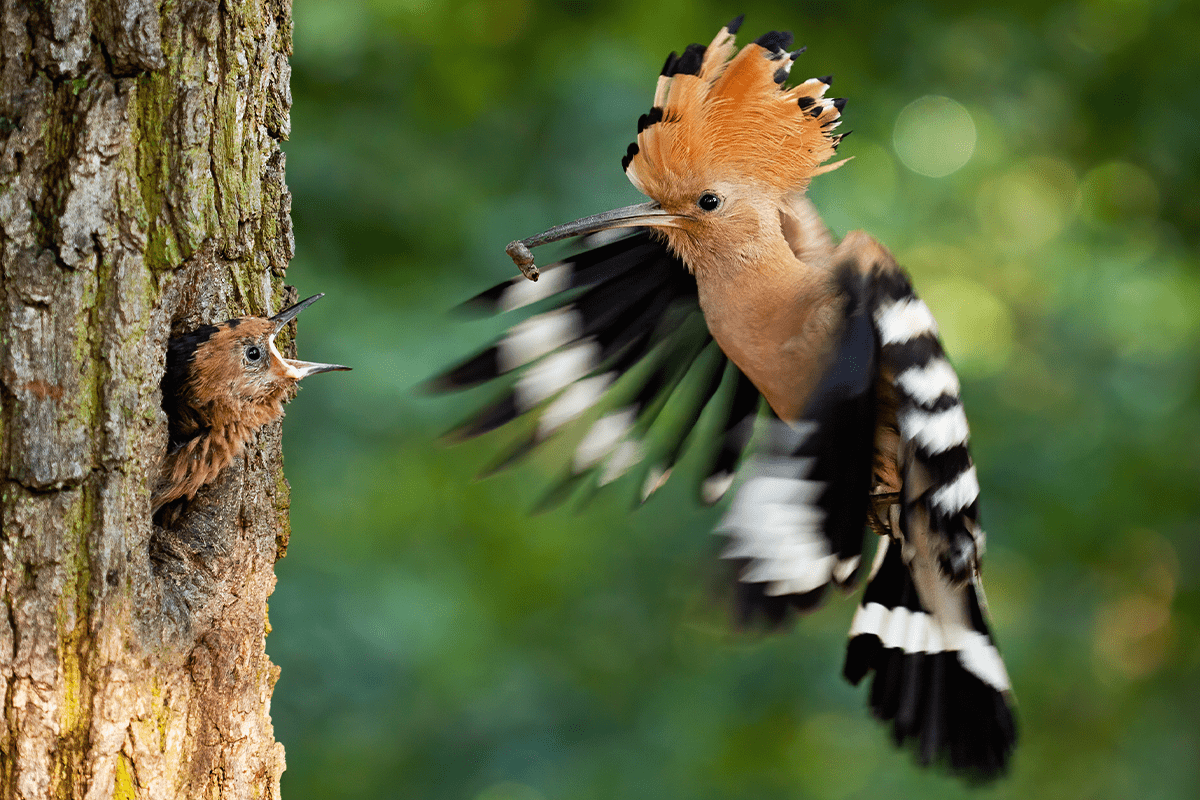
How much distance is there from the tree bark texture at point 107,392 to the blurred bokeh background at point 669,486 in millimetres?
1763

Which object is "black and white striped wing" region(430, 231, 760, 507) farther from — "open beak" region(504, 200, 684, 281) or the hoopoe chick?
the hoopoe chick

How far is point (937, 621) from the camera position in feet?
5.16

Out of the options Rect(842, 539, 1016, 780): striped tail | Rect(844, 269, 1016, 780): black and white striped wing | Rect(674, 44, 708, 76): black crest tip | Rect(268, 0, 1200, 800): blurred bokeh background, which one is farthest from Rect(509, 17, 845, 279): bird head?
Rect(268, 0, 1200, 800): blurred bokeh background

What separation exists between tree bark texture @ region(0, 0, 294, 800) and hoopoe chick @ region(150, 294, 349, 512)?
0.19 ft

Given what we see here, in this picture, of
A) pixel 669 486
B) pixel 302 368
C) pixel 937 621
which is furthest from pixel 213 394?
pixel 669 486

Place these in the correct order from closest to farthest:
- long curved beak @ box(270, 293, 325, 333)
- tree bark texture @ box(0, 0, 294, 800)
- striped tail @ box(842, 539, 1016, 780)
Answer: tree bark texture @ box(0, 0, 294, 800) < long curved beak @ box(270, 293, 325, 333) < striped tail @ box(842, 539, 1016, 780)

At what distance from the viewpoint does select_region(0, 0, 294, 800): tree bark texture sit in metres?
1.05

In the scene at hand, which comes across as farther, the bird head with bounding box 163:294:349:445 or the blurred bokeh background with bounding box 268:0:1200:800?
the blurred bokeh background with bounding box 268:0:1200:800

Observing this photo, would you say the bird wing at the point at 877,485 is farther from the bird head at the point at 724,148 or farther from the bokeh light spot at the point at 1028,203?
the bokeh light spot at the point at 1028,203

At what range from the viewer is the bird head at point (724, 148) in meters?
1.40

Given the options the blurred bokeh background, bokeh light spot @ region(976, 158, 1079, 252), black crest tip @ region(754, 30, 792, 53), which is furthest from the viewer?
bokeh light spot @ region(976, 158, 1079, 252)

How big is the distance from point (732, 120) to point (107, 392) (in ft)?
2.94

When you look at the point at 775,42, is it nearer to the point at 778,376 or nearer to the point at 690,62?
the point at 690,62

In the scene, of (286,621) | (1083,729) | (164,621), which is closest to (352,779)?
(286,621)
